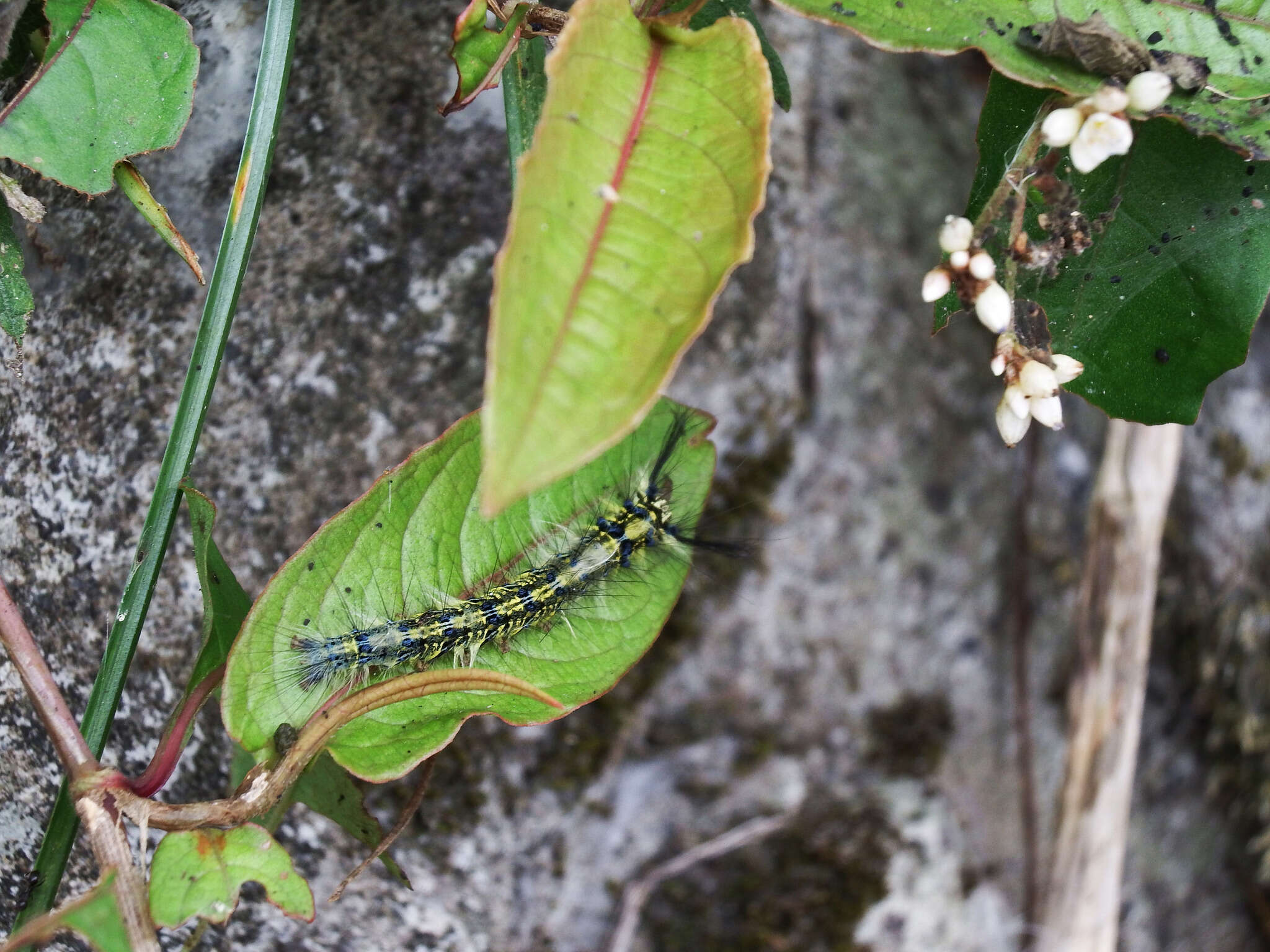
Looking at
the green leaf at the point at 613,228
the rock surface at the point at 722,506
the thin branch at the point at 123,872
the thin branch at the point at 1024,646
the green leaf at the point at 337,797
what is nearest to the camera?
the green leaf at the point at 613,228

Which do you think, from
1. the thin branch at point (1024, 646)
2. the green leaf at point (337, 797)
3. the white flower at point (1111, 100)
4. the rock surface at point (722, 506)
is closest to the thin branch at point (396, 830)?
the green leaf at point (337, 797)

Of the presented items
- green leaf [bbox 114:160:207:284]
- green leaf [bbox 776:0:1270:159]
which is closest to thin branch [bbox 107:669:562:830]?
green leaf [bbox 114:160:207:284]

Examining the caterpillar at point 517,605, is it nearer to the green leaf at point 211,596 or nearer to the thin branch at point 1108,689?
the green leaf at point 211,596

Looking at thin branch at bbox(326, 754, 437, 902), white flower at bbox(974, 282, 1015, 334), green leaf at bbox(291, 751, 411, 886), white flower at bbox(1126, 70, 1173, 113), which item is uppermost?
white flower at bbox(1126, 70, 1173, 113)

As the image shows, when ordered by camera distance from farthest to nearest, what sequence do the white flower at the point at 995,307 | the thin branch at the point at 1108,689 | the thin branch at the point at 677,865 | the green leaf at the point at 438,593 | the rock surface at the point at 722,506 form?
the thin branch at the point at 1108,689 → the thin branch at the point at 677,865 → the rock surface at the point at 722,506 → the green leaf at the point at 438,593 → the white flower at the point at 995,307

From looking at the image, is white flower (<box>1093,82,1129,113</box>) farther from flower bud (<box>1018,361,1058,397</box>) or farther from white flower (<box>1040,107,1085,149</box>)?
flower bud (<box>1018,361,1058,397</box>)

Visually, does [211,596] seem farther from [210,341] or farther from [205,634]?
[210,341]

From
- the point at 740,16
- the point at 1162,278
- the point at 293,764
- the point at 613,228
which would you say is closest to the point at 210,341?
the point at 293,764
